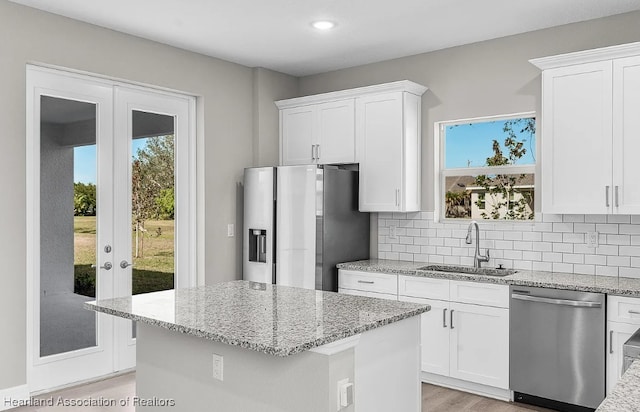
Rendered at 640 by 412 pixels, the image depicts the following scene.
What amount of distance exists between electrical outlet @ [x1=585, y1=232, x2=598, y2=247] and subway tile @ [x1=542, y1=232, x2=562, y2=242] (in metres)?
0.19

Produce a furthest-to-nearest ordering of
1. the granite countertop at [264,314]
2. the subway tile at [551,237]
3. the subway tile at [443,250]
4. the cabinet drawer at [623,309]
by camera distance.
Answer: the subway tile at [443,250], the subway tile at [551,237], the cabinet drawer at [623,309], the granite countertop at [264,314]

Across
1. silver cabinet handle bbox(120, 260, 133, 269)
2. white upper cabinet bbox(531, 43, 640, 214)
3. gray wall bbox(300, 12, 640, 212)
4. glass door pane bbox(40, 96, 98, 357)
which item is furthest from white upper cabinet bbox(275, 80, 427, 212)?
glass door pane bbox(40, 96, 98, 357)

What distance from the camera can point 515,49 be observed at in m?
4.33

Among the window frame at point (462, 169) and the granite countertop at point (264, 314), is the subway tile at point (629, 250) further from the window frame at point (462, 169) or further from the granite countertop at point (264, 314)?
the granite countertop at point (264, 314)

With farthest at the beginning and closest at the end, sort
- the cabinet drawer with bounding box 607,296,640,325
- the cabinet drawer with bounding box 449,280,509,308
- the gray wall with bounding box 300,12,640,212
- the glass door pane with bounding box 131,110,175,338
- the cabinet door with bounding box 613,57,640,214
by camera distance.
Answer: the glass door pane with bounding box 131,110,175,338, the gray wall with bounding box 300,12,640,212, the cabinet drawer with bounding box 449,280,509,308, the cabinet door with bounding box 613,57,640,214, the cabinet drawer with bounding box 607,296,640,325

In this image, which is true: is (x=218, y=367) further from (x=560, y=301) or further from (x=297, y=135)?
(x=297, y=135)

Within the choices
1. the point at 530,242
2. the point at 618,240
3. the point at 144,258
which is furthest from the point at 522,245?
the point at 144,258

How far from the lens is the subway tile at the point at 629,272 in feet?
12.5

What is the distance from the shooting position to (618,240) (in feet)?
12.7

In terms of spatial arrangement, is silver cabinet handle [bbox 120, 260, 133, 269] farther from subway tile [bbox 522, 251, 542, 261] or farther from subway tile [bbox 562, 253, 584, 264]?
subway tile [bbox 562, 253, 584, 264]

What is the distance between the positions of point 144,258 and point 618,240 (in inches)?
143

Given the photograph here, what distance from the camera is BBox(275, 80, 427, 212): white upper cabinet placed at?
15.2 ft

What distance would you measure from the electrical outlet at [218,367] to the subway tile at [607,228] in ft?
9.61

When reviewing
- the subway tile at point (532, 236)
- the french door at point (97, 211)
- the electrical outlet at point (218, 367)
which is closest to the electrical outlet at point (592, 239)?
the subway tile at point (532, 236)
